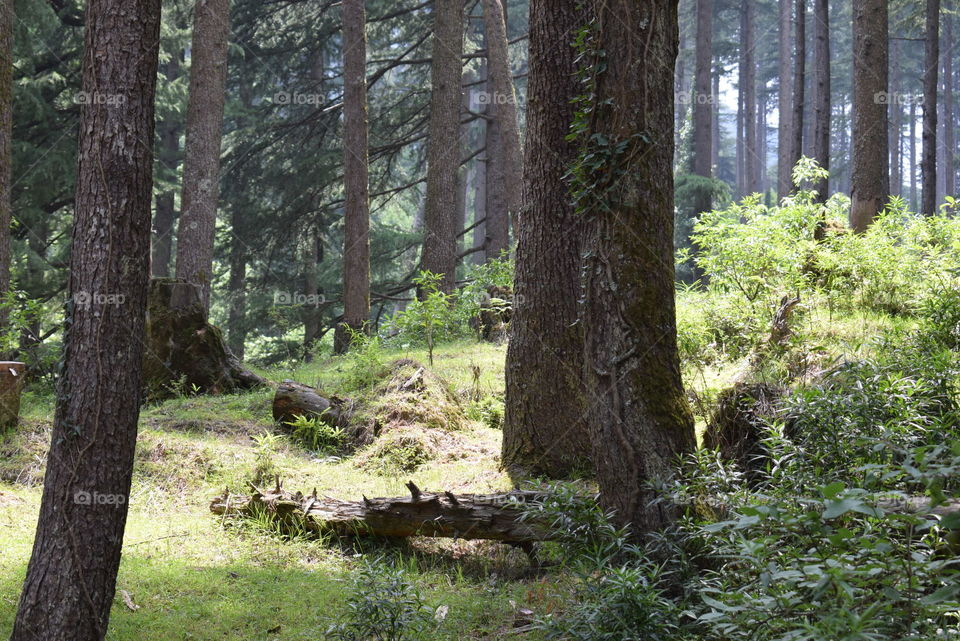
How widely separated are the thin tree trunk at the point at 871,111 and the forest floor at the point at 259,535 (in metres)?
4.33

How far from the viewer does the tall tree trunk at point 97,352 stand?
12.6ft

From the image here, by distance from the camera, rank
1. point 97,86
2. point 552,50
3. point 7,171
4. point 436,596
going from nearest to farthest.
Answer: point 97,86
point 436,596
point 552,50
point 7,171

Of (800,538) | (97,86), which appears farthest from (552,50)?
(800,538)

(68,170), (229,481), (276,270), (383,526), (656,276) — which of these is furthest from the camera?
(276,270)

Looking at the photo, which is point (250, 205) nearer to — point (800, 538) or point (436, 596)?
point (436, 596)

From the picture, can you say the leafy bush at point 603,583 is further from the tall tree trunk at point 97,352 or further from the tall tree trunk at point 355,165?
the tall tree trunk at point 355,165

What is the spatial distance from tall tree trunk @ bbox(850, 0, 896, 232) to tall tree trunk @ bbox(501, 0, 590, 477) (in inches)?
282

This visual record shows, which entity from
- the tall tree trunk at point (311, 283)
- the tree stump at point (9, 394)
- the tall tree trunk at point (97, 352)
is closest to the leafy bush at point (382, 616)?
the tall tree trunk at point (97, 352)

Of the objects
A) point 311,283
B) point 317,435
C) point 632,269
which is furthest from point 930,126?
point 311,283

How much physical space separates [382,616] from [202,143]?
10641mm

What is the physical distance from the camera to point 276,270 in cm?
2034

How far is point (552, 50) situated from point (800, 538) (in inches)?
181

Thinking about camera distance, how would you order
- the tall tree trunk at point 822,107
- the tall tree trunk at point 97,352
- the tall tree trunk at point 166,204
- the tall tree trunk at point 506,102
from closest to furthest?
the tall tree trunk at point 97,352, the tall tree trunk at point 822,107, the tall tree trunk at point 506,102, the tall tree trunk at point 166,204

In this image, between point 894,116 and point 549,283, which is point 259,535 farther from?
point 894,116
